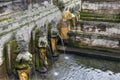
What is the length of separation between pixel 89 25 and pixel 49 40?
3.98m

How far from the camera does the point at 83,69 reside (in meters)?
15.8

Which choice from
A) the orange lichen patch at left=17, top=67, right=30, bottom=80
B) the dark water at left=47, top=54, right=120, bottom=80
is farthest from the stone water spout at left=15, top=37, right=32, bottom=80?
the dark water at left=47, top=54, right=120, bottom=80

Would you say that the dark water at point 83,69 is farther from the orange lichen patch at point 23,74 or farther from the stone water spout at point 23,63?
the stone water spout at point 23,63

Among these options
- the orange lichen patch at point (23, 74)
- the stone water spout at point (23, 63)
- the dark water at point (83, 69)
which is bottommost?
the dark water at point (83, 69)

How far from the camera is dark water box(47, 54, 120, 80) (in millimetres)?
14656

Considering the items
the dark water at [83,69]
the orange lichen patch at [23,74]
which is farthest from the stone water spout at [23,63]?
the dark water at [83,69]

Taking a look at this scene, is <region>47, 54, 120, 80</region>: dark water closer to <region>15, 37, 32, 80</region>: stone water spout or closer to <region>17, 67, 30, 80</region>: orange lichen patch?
<region>17, 67, 30, 80</region>: orange lichen patch

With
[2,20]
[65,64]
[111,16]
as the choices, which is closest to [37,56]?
[65,64]

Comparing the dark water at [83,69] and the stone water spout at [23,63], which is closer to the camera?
the stone water spout at [23,63]

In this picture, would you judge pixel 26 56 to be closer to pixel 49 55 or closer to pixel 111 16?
pixel 49 55

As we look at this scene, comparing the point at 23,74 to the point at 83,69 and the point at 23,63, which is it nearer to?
the point at 23,63

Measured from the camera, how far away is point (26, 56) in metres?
12.8

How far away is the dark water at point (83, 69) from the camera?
14656 mm

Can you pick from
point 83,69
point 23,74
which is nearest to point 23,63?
point 23,74
